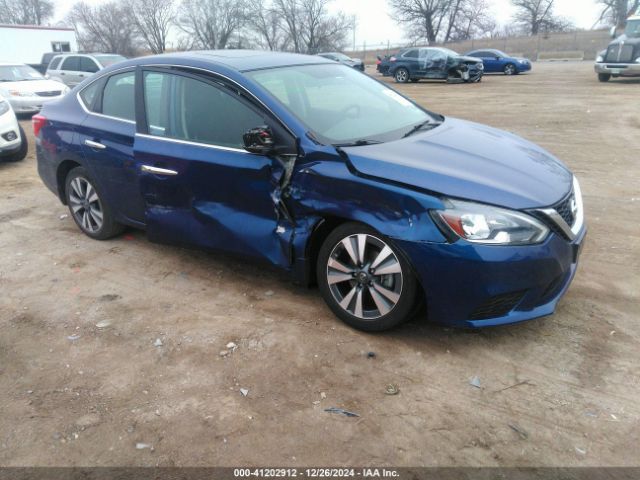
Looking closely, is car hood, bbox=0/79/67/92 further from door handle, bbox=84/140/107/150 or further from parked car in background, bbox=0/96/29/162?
door handle, bbox=84/140/107/150

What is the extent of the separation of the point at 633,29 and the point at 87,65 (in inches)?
768

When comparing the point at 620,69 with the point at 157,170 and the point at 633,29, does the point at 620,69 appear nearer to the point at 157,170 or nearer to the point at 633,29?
the point at 633,29

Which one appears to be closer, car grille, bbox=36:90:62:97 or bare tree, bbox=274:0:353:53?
car grille, bbox=36:90:62:97

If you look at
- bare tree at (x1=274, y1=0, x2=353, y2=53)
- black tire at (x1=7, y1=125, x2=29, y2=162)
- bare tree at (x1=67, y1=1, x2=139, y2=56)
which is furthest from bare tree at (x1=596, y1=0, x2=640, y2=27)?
black tire at (x1=7, y1=125, x2=29, y2=162)

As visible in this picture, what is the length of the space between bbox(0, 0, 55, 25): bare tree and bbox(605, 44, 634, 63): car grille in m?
72.1

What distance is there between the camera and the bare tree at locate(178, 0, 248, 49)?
2373 inches

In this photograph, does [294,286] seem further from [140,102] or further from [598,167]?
[598,167]

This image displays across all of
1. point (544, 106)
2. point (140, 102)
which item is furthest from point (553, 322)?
point (544, 106)

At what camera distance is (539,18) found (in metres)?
71.3

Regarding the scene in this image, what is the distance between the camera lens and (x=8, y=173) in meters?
8.20

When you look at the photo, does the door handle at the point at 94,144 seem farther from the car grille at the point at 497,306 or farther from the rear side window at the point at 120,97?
the car grille at the point at 497,306

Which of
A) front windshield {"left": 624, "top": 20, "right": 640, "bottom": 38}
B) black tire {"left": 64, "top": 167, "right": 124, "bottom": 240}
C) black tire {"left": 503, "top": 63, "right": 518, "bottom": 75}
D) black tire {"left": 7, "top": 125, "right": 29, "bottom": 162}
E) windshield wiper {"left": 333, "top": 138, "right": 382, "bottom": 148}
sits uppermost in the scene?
front windshield {"left": 624, "top": 20, "right": 640, "bottom": 38}

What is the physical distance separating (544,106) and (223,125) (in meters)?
12.6

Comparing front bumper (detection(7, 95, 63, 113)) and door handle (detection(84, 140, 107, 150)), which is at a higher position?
door handle (detection(84, 140, 107, 150))
